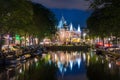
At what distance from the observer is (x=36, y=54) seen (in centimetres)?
9600

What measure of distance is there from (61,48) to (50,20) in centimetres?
2251

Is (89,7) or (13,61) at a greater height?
(89,7)

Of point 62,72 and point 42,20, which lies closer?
point 62,72

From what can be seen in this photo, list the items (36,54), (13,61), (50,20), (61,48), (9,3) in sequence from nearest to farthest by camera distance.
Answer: (13,61) < (9,3) < (36,54) < (50,20) < (61,48)

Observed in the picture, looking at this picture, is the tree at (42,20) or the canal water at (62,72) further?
the tree at (42,20)

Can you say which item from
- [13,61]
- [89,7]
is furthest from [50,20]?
[89,7]

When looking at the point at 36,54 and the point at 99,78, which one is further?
the point at 36,54

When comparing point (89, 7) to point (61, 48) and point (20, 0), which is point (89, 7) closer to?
point (20, 0)

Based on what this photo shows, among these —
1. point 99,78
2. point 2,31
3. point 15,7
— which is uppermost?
point 15,7

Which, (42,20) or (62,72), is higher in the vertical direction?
(42,20)

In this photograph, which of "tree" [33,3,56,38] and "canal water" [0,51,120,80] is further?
"tree" [33,3,56,38]

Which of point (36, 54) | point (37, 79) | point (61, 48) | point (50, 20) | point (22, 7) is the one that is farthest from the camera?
point (61, 48)

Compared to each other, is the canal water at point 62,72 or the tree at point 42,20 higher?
the tree at point 42,20

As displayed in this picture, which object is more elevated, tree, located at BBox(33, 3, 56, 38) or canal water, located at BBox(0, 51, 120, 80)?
tree, located at BBox(33, 3, 56, 38)
